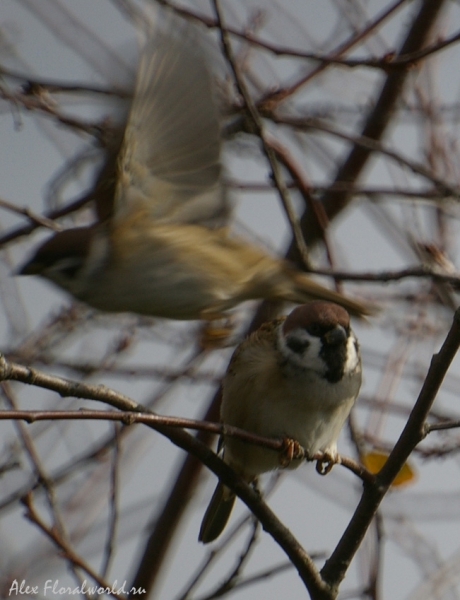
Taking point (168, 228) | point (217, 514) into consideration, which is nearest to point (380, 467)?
point (217, 514)

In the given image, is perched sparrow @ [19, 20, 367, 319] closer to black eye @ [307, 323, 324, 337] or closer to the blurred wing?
the blurred wing

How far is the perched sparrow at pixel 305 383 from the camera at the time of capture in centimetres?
253

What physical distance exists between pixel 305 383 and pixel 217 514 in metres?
Result: 0.52

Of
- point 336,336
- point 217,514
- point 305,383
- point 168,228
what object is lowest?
point 217,514

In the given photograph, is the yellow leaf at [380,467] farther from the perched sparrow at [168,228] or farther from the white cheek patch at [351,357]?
the perched sparrow at [168,228]

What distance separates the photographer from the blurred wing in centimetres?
253

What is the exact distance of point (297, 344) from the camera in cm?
258

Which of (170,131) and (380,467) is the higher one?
(170,131)

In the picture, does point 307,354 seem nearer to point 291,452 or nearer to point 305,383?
point 305,383

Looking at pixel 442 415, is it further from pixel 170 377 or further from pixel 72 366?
pixel 72 366

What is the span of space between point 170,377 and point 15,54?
1242 millimetres

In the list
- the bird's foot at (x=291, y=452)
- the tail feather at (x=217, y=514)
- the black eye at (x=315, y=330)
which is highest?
the black eye at (x=315, y=330)

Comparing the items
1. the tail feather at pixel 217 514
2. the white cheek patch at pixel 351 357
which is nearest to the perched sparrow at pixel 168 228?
the white cheek patch at pixel 351 357

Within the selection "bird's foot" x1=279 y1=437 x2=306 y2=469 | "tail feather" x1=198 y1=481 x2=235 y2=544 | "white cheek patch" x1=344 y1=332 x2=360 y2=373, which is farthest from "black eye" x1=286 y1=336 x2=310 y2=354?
"tail feather" x1=198 y1=481 x2=235 y2=544
